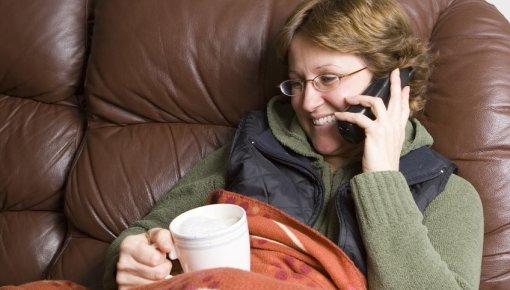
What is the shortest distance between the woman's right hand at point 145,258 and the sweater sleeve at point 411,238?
14.9 inches

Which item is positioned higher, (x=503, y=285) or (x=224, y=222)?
(x=224, y=222)

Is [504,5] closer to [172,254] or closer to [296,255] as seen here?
[296,255]

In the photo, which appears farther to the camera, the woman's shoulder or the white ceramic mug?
the woman's shoulder

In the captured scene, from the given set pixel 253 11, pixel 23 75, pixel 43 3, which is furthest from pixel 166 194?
pixel 43 3

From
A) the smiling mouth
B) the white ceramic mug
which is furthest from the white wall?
the white ceramic mug

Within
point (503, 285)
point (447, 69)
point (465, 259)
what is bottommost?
point (503, 285)

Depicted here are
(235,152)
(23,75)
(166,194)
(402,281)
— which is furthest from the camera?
(23,75)

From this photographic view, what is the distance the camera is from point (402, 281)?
105cm

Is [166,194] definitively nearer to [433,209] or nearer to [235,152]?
[235,152]

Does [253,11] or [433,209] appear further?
[253,11]

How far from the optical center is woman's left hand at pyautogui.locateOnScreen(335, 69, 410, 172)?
1155mm

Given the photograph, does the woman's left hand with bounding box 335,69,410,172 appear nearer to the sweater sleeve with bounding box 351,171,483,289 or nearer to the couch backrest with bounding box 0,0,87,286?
the sweater sleeve with bounding box 351,171,483,289

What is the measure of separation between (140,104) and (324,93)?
0.60m

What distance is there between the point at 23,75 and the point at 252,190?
941 millimetres
